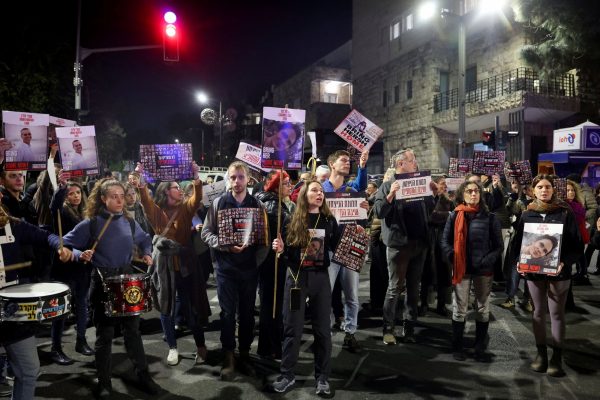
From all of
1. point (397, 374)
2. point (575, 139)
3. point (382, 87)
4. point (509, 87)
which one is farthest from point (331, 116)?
point (397, 374)

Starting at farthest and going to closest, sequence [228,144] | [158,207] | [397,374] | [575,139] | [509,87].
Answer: [228,144]
[509,87]
[575,139]
[158,207]
[397,374]

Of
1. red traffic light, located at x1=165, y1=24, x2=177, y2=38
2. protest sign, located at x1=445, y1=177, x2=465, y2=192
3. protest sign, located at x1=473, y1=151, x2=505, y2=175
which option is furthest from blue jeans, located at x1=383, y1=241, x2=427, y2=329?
red traffic light, located at x1=165, y1=24, x2=177, y2=38

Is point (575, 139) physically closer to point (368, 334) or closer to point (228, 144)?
point (368, 334)

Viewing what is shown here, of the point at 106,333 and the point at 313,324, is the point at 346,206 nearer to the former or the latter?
the point at 313,324

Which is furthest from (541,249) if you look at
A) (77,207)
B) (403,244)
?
(77,207)

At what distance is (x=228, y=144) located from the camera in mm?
51938

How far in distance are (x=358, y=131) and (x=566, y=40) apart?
16.4 meters

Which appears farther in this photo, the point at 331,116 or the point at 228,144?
the point at 228,144

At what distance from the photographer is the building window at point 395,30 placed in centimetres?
2844

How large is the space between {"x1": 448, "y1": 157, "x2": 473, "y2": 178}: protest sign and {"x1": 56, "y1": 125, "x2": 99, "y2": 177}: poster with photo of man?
258 inches

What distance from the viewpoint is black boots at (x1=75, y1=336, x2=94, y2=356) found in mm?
5703

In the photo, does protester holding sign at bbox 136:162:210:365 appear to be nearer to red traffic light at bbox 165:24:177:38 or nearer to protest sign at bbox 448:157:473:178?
protest sign at bbox 448:157:473:178

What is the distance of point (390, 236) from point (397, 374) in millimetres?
1693

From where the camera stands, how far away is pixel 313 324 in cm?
457
